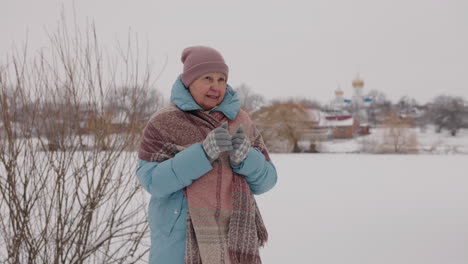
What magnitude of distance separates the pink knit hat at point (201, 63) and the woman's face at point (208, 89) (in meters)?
0.02

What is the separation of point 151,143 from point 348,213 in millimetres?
5957

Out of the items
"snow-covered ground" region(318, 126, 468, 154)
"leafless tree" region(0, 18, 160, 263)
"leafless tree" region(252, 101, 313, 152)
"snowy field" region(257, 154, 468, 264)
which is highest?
"leafless tree" region(0, 18, 160, 263)

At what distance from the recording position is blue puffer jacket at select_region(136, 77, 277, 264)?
1.31m

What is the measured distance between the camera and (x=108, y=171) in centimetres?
247

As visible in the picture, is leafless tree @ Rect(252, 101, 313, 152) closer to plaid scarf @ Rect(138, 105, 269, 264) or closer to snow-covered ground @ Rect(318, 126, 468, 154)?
snow-covered ground @ Rect(318, 126, 468, 154)

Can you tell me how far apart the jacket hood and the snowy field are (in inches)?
128

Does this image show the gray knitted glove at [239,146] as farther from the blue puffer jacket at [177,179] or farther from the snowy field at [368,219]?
the snowy field at [368,219]

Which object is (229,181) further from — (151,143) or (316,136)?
(316,136)

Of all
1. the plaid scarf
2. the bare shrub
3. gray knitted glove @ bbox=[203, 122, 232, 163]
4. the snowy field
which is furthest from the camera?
the bare shrub

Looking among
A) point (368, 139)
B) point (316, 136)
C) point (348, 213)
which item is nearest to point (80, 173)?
point (348, 213)

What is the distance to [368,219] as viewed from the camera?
621 centimetres

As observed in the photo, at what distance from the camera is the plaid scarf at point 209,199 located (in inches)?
53.4

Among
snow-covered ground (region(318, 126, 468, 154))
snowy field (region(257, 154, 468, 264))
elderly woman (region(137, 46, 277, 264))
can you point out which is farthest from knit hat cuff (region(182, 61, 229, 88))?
snow-covered ground (region(318, 126, 468, 154))

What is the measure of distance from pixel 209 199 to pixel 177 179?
148 mm
